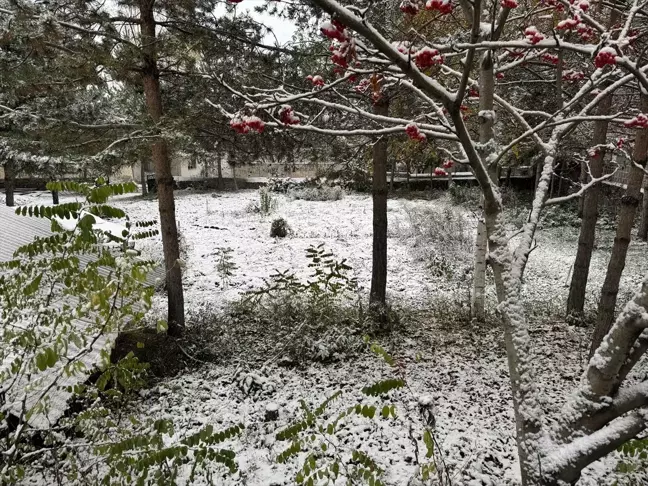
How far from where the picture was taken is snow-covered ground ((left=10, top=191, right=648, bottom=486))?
3.92 m

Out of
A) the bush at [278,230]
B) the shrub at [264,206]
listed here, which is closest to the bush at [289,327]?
the bush at [278,230]

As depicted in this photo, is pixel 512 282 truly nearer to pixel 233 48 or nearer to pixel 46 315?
pixel 46 315

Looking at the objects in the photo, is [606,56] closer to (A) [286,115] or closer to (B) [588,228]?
(A) [286,115]

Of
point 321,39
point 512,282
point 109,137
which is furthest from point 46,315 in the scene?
point 321,39

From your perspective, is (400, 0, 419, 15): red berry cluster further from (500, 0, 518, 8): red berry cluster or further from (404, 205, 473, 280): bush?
(404, 205, 473, 280): bush

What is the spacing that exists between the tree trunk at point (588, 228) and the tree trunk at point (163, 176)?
654 cm

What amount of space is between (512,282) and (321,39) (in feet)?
16.8

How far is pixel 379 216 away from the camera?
7008mm

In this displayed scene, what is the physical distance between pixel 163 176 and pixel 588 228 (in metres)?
7.03

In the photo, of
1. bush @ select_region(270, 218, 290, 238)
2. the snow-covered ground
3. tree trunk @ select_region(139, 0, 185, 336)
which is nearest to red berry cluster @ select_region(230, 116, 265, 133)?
the snow-covered ground

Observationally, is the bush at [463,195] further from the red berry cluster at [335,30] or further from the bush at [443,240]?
the red berry cluster at [335,30]

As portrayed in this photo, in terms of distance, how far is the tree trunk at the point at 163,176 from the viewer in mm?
5652

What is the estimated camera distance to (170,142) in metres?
5.39

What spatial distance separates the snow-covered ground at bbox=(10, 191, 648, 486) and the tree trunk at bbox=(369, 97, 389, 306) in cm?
94
